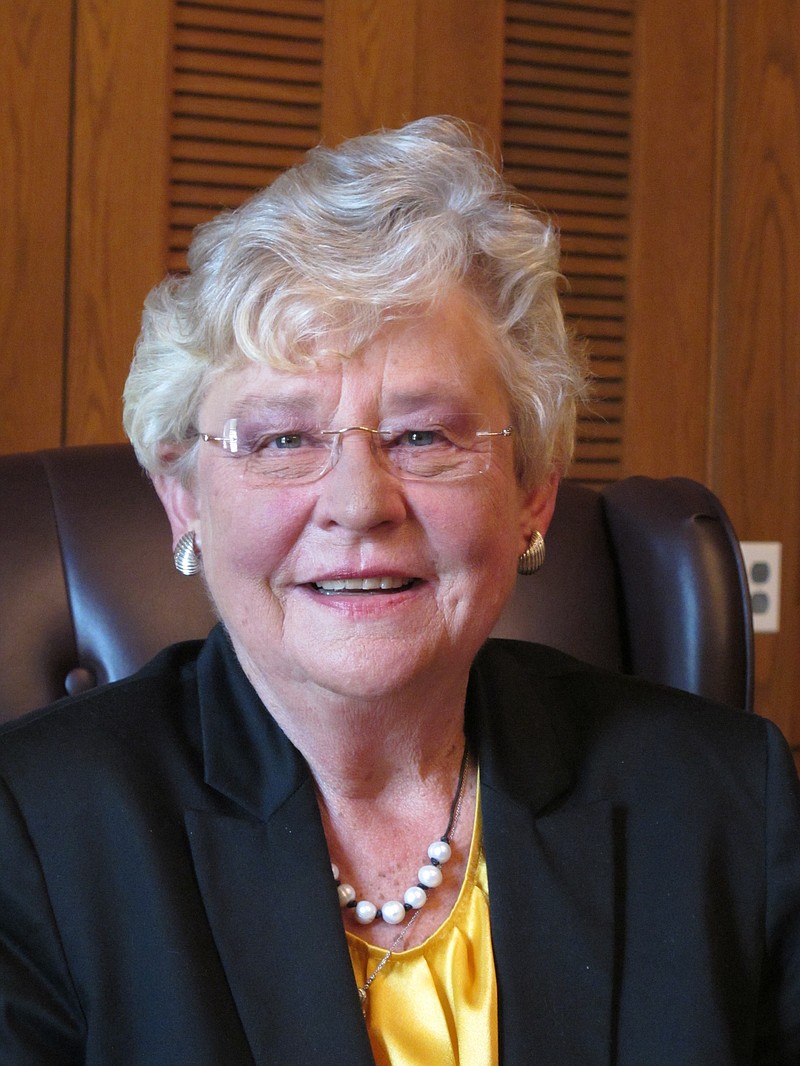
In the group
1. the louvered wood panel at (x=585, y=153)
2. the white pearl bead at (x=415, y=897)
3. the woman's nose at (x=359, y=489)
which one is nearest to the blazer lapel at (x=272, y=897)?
the white pearl bead at (x=415, y=897)

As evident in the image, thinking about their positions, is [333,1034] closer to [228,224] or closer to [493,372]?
[493,372]

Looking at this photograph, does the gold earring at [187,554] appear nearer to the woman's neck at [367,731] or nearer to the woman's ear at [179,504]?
the woman's ear at [179,504]

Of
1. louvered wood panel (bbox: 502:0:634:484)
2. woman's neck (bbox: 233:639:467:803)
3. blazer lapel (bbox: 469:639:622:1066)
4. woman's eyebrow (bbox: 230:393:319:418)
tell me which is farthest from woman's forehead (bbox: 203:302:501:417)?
louvered wood panel (bbox: 502:0:634:484)

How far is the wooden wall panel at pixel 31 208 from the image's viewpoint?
2.19 metres

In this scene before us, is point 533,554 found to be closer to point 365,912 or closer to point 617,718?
point 617,718

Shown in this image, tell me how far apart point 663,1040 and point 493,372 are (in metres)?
0.67

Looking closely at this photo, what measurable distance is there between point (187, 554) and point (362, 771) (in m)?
0.30

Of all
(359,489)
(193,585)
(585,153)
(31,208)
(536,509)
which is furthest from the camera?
(585,153)

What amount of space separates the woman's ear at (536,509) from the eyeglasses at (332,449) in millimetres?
147

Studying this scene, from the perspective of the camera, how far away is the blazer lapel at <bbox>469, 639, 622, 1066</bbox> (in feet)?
4.04

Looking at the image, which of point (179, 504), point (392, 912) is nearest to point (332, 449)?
point (179, 504)

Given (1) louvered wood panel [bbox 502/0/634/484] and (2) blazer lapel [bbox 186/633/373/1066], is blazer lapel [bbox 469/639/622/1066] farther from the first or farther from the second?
(1) louvered wood panel [bbox 502/0/634/484]

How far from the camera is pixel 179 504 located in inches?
55.2

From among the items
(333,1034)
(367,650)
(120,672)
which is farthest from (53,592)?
(333,1034)
